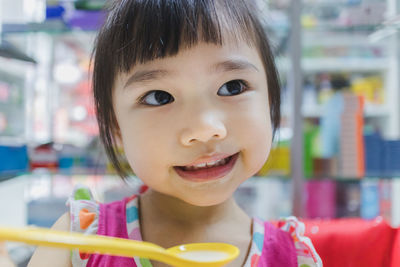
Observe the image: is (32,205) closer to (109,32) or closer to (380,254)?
(109,32)

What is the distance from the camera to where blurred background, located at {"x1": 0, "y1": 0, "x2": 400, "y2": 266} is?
1182 mm

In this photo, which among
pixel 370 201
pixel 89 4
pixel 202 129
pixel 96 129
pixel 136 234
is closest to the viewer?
pixel 202 129

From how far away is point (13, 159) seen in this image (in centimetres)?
121

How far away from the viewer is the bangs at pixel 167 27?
0.45 meters

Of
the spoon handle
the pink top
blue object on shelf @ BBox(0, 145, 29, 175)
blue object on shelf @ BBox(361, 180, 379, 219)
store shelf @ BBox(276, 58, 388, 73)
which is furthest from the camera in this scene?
store shelf @ BBox(276, 58, 388, 73)

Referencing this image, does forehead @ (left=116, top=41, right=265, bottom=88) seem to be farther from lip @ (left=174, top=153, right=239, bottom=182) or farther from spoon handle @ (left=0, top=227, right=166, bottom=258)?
spoon handle @ (left=0, top=227, right=166, bottom=258)

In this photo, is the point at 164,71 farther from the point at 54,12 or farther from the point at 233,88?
the point at 54,12

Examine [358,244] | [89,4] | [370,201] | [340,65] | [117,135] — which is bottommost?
[370,201]

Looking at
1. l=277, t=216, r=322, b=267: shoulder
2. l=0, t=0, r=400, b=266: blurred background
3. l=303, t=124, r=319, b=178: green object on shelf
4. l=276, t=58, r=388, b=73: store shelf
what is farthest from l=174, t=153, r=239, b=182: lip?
l=276, t=58, r=388, b=73: store shelf

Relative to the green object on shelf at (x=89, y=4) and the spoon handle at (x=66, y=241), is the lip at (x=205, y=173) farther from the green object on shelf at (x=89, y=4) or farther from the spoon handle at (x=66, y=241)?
the green object on shelf at (x=89, y=4)

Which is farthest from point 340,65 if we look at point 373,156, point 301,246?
point 301,246

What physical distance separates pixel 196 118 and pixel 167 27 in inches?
5.1

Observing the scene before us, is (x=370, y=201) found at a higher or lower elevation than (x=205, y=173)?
lower

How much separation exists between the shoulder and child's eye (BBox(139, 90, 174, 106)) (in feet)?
1.09
